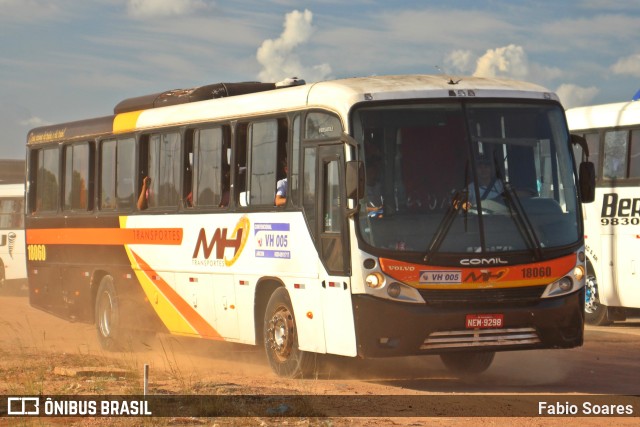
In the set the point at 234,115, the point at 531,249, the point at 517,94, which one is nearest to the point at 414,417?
the point at 531,249

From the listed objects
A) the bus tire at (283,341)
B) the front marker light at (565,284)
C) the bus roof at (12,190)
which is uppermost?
the bus roof at (12,190)

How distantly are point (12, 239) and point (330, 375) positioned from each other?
2390 cm

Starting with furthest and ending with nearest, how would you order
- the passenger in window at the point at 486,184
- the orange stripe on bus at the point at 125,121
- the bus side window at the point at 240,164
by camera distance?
the orange stripe on bus at the point at 125,121
the bus side window at the point at 240,164
the passenger in window at the point at 486,184

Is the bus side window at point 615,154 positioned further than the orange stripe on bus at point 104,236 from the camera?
Yes

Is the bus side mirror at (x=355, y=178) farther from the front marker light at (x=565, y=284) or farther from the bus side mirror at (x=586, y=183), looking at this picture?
the bus side mirror at (x=586, y=183)

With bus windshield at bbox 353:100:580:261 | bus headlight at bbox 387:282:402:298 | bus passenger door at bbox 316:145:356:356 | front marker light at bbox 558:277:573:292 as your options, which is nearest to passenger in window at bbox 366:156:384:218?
bus windshield at bbox 353:100:580:261

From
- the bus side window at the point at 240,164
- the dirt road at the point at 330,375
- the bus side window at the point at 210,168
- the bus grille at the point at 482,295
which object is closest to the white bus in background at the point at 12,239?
the dirt road at the point at 330,375

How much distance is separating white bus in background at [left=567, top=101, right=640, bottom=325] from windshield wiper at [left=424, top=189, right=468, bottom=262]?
951cm

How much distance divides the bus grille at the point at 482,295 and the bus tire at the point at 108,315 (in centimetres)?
773

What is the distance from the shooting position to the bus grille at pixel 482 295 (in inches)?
557

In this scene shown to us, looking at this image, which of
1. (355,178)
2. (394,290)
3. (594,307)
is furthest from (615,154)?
(355,178)

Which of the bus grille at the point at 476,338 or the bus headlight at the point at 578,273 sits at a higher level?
the bus headlight at the point at 578,273

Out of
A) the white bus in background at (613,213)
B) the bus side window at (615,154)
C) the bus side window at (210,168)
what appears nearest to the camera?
the bus side window at (210,168)

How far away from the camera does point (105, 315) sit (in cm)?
2134
